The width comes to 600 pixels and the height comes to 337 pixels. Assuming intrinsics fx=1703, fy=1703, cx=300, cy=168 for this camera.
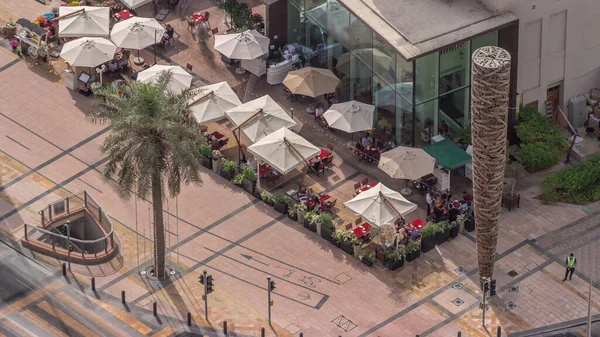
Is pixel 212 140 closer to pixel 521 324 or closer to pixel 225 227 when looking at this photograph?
pixel 225 227

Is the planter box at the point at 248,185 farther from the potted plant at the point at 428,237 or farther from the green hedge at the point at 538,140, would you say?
the green hedge at the point at 538,140

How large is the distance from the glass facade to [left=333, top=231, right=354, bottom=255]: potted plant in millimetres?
10161

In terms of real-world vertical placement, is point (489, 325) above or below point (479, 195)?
below

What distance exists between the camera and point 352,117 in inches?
4144

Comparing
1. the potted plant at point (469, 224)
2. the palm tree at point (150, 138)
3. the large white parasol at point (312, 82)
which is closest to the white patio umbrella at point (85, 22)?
the large white parasol at point (312, 82)

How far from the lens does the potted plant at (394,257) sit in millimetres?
96375

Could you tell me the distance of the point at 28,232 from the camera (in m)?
99.4

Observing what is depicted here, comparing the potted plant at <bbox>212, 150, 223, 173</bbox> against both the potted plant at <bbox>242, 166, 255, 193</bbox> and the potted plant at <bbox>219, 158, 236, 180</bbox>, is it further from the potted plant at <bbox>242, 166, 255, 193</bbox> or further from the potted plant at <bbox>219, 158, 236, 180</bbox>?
the potted plant at <bbox>242, 166, 255, 193</bbox>

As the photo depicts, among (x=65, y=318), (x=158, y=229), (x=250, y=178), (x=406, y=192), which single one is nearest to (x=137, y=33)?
(x=250, y=178)

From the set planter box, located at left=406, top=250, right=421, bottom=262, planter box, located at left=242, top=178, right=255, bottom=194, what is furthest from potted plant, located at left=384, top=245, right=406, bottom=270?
planter box, located at left=242, top=178, right=255, bottom=194

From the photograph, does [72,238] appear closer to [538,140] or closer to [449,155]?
[449,155]

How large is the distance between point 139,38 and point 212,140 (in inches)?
427

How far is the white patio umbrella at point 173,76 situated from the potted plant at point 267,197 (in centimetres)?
1001

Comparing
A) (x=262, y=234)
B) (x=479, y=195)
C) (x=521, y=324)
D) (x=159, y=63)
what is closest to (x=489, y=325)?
(x=521, y=324)
